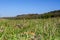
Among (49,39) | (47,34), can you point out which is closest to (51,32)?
(47,34)

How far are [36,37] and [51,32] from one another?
873mm

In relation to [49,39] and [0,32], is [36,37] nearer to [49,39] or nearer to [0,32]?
[49,39]

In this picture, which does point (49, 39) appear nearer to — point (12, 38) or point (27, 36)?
point (27, 36)

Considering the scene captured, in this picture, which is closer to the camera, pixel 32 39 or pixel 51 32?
pixel 32 39

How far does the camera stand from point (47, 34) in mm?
5691

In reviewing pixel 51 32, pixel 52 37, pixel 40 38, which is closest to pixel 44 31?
pixel 51 32

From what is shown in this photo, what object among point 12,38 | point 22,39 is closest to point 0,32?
point 12,38

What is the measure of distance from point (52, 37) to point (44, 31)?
0.66m

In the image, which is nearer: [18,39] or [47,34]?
[18,39]

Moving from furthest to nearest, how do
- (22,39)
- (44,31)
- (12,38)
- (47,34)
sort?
(44,31), (47,34), (12,38), (22,39)

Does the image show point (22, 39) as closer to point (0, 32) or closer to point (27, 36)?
point (27, 36)

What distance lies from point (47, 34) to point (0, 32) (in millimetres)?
1269

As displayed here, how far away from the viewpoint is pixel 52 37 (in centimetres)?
543

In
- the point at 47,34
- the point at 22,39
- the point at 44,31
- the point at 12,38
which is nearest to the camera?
the point at 22,39
